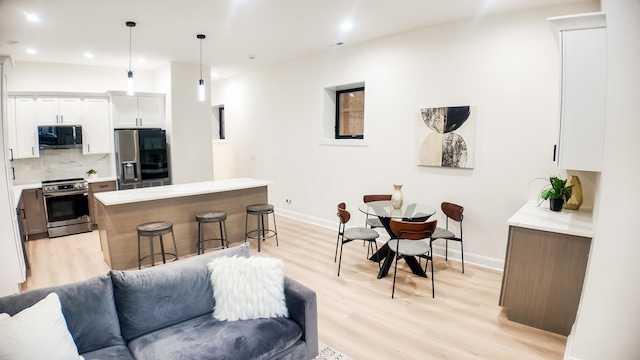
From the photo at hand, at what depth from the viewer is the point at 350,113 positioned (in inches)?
217

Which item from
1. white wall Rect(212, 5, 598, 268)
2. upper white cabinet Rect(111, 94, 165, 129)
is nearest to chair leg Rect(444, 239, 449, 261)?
white wall Rect(212, 5, 598, 268)

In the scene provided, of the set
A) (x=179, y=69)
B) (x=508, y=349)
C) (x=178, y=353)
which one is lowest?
(x=508, y=349)

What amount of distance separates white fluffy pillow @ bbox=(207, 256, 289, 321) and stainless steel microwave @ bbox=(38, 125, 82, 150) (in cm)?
510

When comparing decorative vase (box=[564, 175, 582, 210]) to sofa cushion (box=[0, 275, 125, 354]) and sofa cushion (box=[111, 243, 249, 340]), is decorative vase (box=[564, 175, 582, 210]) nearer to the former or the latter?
sofa cushion (box=[111, 243, 249, 340])

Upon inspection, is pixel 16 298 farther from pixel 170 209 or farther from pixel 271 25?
pixel 271 25

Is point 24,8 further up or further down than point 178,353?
further up

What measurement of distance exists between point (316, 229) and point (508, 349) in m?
3.52

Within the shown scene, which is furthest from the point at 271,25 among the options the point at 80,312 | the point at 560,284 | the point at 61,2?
the point at 560,284

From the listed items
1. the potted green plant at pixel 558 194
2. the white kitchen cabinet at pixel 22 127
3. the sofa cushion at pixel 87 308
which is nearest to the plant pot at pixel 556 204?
the potted green plant at pixel 558 194

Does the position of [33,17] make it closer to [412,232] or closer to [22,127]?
[22,127]

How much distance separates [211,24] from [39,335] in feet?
12.0

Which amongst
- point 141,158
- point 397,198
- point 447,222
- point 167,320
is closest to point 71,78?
point 141,158

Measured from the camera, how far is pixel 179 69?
5.93 metres

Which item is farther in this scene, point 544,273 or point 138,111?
point 138,111
